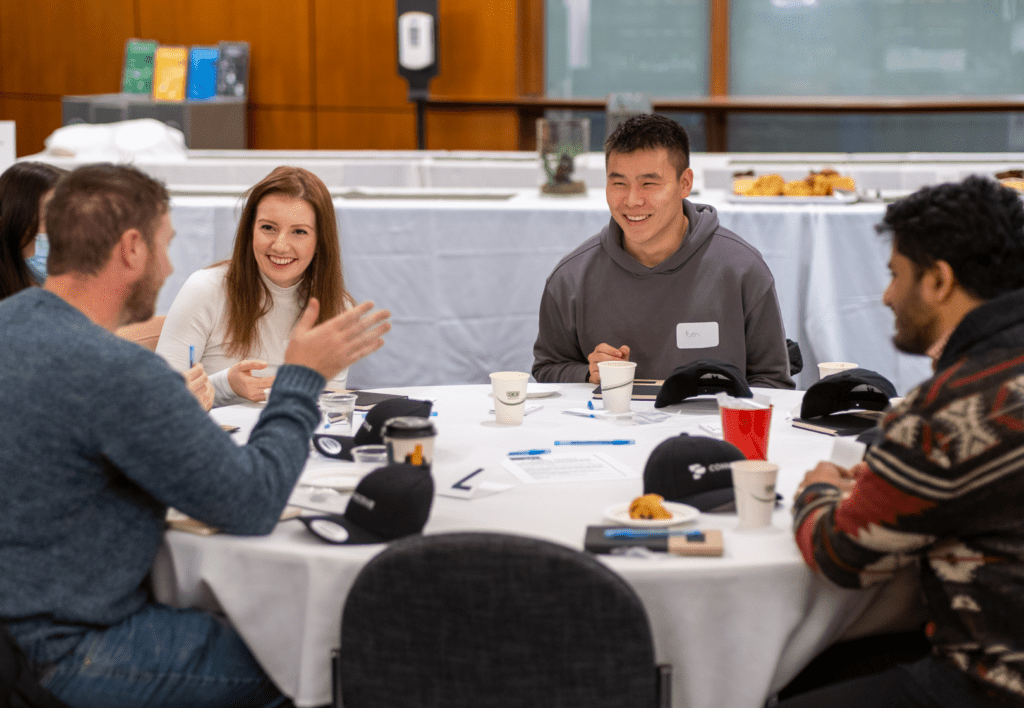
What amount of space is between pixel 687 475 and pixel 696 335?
1.23 meters

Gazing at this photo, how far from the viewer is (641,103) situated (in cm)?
484

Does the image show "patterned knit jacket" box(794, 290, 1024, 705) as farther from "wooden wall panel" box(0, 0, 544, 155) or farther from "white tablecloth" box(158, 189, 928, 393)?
"wooden wall panel" box(0, 0, 544, 155)

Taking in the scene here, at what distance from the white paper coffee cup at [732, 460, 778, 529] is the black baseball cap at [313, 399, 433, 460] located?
663 mm

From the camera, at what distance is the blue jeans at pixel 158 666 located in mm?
1329

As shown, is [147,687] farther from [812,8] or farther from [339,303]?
[812,8]

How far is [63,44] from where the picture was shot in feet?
29.8

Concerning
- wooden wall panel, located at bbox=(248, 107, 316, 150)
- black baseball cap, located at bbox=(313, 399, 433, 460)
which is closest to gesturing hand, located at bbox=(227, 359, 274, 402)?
black baseball cap, located at bbox=(313, 399, 433, 460)

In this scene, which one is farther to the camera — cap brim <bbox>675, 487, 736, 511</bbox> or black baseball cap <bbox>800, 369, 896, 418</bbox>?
black baseball cap <bbox>800, 369, 896, 418</bbox>

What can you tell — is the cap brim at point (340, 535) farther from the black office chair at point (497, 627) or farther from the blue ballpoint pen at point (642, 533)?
the blue ballpoint pen at point (642, 533)

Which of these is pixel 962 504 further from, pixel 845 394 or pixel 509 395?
pixel 509 395

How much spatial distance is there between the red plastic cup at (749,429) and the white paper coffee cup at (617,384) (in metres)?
0.37

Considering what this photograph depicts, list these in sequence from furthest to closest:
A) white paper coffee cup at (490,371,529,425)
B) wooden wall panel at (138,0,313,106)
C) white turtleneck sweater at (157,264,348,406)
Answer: wooden wall panel at (138,0,313,106), white turtleneck sweater at (157,264,348,406), white paper coffee cup at (490,371,529,425)

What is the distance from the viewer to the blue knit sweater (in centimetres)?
127

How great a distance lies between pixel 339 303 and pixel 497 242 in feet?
4.13
